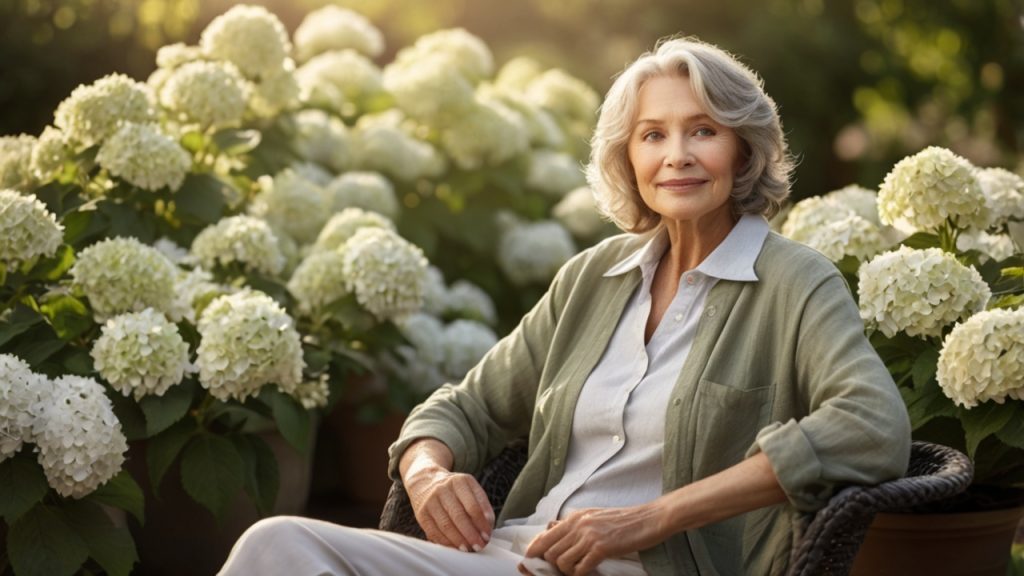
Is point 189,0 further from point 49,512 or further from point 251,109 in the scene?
point 49,512

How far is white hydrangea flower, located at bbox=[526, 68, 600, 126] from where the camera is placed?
22.1ft

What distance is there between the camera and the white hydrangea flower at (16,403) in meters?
2.99

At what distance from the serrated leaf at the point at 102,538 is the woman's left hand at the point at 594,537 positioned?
121 cm

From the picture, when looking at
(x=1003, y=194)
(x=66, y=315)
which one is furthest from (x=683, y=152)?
(x=66, y=315)

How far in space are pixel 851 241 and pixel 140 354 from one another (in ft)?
6.03

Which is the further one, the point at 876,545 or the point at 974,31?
the point at 974,31

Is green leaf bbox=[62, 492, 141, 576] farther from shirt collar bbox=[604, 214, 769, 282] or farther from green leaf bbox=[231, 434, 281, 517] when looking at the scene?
shirt collar bbox=[604, 214, 769, 282]

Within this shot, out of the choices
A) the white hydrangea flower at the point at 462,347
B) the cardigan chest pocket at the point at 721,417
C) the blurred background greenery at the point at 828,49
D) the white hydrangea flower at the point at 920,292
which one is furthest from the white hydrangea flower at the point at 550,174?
the blurred background greenery at the point at 828,49

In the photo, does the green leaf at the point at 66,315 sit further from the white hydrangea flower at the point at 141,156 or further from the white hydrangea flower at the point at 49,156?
the white hydrangea flower at the point at 49,156

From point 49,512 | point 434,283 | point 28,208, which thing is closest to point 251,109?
point 434,283

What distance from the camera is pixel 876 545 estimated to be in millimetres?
3066

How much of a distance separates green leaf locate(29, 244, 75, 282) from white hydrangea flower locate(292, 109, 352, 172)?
1703 mm

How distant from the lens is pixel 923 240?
342cm

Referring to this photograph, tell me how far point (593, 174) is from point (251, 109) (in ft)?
6.92
